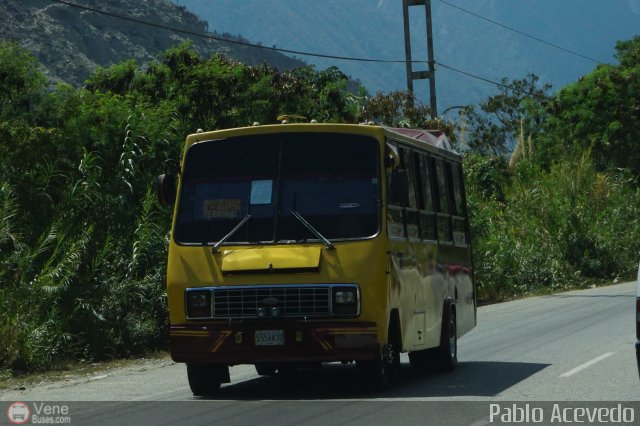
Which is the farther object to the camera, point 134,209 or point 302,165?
point 134,209

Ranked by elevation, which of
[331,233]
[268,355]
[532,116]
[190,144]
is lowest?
[268,355]

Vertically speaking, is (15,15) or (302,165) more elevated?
(15,15)

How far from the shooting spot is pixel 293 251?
13211 millimetres

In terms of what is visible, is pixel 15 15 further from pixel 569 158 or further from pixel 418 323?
pixel 418 323

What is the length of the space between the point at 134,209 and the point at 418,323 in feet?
25.6

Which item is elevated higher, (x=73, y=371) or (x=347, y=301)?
(x=347, y=301)

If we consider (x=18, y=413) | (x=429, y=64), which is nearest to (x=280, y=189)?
(x=18, y=413)

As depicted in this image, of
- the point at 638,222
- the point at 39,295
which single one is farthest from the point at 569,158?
the point at 39,295

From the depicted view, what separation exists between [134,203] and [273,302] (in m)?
8.86

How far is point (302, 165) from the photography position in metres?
13.8

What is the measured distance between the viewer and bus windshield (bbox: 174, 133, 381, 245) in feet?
44.0

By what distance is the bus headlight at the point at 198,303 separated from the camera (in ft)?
43.5

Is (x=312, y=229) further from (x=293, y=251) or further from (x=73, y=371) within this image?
(x=73, y=371)

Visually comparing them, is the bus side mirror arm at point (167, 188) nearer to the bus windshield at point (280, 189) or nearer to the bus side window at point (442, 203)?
the bus windshield at point (280, 189)
